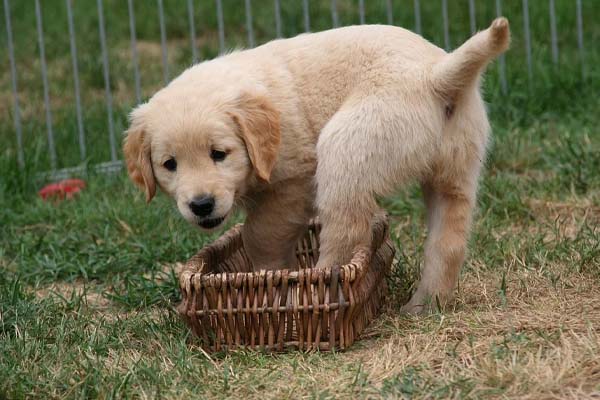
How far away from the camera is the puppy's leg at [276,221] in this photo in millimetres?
4617

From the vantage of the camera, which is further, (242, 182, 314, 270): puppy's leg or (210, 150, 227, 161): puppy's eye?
(242, 182, 314, 270): puppy's leg

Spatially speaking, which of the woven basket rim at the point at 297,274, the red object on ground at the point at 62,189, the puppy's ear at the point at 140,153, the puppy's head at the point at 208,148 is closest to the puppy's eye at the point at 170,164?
the puppy's head at the point at 208,148

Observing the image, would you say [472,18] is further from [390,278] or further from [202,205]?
[202,205]

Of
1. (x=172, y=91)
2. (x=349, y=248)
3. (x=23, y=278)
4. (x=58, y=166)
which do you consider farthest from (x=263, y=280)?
(x=58, y=166)

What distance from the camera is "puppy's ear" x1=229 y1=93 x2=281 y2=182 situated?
172 inches

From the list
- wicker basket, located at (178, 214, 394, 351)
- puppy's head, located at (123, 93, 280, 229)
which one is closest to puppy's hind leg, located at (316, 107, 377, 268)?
wicker basket, located at (178, 214, 394, 351)

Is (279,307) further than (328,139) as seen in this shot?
No

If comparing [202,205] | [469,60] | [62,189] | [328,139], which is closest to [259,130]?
[328,139]

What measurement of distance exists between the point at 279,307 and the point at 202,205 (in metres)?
0.52

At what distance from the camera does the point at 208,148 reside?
4336mm

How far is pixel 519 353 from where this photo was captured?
12.3ft

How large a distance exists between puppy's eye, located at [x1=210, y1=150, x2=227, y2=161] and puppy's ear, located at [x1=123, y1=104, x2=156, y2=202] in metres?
0.32

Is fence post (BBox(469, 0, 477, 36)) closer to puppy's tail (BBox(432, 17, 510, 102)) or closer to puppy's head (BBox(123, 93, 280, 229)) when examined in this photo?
puppy's tail (BBox(432, 17, 510, 102))

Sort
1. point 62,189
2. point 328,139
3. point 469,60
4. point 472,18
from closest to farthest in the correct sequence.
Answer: point 469,60, point 328,139, point 62,189, point 472,18
